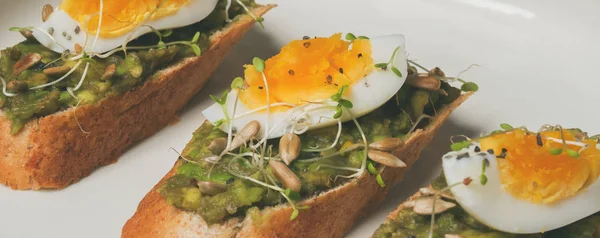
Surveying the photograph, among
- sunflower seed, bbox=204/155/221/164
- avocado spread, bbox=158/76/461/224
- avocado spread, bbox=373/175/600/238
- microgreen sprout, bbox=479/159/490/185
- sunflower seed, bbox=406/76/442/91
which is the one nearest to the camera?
microgreen sprout, bbox=479/159/490/185

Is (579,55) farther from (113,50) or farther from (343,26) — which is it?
(113,50)

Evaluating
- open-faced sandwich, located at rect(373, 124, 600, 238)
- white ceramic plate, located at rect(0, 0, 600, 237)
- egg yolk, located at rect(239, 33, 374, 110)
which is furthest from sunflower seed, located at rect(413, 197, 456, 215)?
white ceramic plate, located at rect(0, 0, 600, 237)

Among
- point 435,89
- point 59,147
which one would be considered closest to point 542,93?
point 435,89

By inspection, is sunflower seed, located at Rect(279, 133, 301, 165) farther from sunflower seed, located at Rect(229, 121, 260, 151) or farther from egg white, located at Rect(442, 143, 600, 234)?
egg white, located at Rect(442, 143, 600, 234)

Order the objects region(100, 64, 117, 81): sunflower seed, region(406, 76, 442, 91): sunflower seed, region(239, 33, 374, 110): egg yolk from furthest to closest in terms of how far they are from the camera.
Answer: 1. region(100, 64, 117, 81): sunflower seed
2. region(406, 76, 442, 91): sunflower seed
3. region(239, 33, 374, 110): egg yolk

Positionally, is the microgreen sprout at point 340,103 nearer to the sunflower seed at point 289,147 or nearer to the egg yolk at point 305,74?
the egg yolk at point 305,74

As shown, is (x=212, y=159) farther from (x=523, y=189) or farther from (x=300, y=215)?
(x=523, y=189)

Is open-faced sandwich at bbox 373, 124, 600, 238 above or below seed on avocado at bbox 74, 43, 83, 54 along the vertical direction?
above
